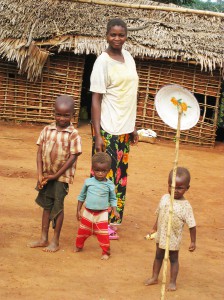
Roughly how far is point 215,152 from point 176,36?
2469mm

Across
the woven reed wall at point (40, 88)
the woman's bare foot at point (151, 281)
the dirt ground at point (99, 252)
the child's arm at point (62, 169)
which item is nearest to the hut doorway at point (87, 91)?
the woven reed wall at point (40, 88)

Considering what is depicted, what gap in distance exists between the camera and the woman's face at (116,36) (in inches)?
213

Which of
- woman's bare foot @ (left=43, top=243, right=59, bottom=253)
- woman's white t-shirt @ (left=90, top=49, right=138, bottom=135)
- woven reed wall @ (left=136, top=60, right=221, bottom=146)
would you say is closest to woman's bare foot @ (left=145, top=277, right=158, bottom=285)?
woman's bare foot @ (left=43, top=243, right=59, bottom=253)

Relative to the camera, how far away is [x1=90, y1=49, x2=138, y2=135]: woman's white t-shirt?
545 cm

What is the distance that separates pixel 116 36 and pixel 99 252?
6.00 feet

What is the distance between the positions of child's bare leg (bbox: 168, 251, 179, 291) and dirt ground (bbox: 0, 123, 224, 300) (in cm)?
8

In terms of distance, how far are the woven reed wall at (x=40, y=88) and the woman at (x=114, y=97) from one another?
7.69 metres

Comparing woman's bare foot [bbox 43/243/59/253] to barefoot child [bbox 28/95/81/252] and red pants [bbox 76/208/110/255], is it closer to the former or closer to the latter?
barefoot child [bbox 28/95/81/252]

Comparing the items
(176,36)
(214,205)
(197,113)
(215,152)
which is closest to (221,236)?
(214,205)

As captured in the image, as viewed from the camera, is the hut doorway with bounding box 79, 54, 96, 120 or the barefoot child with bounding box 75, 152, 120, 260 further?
the hut doorway with bounding box 79, 54, 96, 120

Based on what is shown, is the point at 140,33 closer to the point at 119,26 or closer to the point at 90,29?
the point at 90,29

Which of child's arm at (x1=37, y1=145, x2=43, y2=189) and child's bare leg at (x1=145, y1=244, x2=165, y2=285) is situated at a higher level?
child's arm at (x1=37, y1=145, x2=43, y2=189)

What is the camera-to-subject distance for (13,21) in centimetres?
1305

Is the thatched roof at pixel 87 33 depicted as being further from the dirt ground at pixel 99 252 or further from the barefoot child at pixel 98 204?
the barefoot child at pixel 98 204
